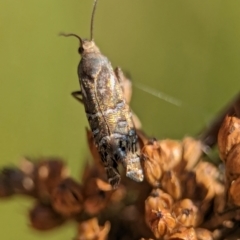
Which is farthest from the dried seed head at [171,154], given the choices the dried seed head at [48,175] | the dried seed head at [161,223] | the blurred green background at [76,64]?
the blurred green background at [76,64]

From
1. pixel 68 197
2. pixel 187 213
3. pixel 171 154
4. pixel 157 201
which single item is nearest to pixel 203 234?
→ pixel 187 213

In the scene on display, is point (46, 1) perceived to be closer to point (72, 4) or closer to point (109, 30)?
point (72, 4)

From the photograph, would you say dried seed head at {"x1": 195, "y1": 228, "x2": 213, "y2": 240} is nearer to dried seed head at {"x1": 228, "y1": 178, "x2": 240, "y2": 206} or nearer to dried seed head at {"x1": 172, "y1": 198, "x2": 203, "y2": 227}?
dried seed head at {"x1": 172, "y1": 198, "x2": 203, "y2": 227}

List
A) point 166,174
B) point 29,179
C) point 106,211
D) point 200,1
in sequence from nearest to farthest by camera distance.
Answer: point 166,174, point 106,211, point 29,179, point 200,1

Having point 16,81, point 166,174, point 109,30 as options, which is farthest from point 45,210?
point 109,30

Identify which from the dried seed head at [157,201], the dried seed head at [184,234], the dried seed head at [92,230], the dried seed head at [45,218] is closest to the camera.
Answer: the dried seed head at [184,234]

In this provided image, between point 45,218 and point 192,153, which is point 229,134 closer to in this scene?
point 192,153

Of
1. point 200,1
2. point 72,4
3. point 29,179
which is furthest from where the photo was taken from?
point 200,1

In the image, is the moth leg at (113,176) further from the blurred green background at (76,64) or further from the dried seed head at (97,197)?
the blurred green background at (76,64)
